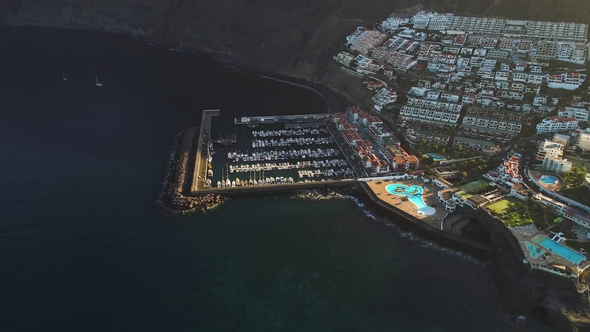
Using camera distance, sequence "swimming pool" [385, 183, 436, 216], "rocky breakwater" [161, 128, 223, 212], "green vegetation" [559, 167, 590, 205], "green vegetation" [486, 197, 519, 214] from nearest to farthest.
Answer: "green vegetation" [559, 167, 590, 205] → "green vegetation" [486, 197, 519, 214] → "swimming pool" [385, 183, 436, 216] → "rocky breakwater" [161, 128, 223, 212]

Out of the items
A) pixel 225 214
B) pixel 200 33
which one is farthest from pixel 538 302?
pixel 200 33

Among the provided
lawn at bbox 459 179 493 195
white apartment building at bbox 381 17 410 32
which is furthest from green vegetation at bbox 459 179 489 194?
white apartment building at bbox 381 17 410 32

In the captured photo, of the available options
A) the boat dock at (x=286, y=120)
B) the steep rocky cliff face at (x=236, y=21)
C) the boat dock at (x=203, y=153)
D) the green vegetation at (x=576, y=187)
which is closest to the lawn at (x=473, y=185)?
the green vegetation at (x=576, y=187)

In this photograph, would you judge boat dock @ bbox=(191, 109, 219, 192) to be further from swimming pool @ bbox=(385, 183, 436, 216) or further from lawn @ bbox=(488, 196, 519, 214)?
lawn @ bbox=(488, 196, 519, 214)

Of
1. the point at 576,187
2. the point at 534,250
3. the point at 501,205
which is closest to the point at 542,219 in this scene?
the point at 501,205

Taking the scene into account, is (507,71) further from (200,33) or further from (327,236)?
(200,33)

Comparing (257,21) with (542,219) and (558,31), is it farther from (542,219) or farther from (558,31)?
(542,219)

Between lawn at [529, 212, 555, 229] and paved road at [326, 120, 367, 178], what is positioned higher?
paved road at [326, 120, 367, 178]

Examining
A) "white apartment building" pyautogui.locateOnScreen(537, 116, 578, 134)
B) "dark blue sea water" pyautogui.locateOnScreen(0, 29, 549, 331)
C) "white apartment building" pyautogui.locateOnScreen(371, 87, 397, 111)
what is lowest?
"dark blue sea water" pyautogui.locateOnScreen(0, 29, 549, 331)
